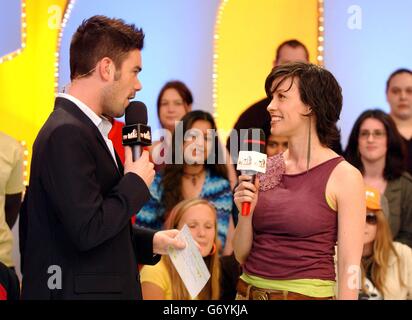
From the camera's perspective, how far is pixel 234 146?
498 cm

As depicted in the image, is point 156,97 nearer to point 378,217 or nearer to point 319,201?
point 378,217

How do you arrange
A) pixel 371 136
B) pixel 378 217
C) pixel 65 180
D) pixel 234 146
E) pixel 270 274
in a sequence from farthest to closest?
pixel 234 146 < pixel 371 136 < pixel 378 217 < pixel 270 274 < pixel 65 180

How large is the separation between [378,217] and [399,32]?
1566 mm

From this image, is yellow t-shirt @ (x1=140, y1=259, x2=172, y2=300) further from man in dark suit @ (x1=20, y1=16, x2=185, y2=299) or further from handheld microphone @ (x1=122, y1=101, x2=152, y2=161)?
handheld microphone @ (x1=122, y1=101, x2=152, y2=161)

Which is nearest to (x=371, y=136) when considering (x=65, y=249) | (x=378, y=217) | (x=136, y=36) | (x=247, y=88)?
(x=378, y=217)

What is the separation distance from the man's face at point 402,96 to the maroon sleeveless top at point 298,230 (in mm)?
2451

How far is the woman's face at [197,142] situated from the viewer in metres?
4.44

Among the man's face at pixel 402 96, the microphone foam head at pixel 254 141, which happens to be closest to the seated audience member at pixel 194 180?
the man's face at pixel 402 96

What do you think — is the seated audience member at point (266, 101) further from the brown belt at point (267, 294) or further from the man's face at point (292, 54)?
the brown belt at point (267, 294)

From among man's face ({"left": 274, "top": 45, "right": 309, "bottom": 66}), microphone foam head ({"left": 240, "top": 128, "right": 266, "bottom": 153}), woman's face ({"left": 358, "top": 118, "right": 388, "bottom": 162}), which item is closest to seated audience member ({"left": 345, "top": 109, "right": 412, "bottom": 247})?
woman's face ({"left": 358, "top": 118, "right": 388, "bottom": 162})

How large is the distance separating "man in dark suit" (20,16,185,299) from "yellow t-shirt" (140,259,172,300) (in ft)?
4.62

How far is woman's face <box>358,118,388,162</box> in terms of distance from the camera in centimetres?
467

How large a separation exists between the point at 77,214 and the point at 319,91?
0.99m

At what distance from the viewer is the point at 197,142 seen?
14.6 feet
